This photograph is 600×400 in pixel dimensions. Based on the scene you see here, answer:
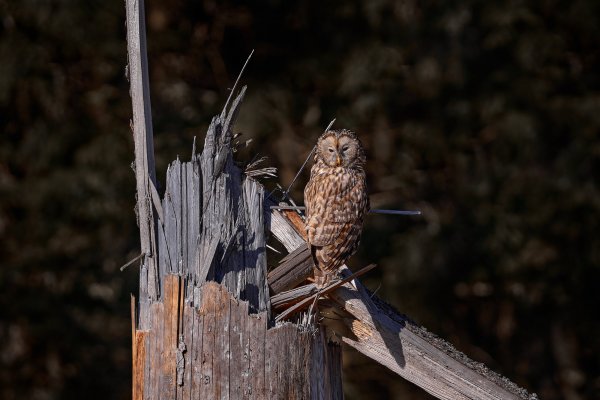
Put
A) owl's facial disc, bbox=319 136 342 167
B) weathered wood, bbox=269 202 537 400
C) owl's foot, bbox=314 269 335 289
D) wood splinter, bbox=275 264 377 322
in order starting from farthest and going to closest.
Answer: owl's facial disc, bbox=319 136 342 167, weathered wood, bbox=269 202 537 400, owl's foot, bbox=314 269 335 289, wood splinter, bbox=275 264 377 322

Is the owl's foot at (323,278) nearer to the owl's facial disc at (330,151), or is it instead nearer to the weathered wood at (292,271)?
the weathered wood at (292,271)

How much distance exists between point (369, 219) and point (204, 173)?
443 centimetres

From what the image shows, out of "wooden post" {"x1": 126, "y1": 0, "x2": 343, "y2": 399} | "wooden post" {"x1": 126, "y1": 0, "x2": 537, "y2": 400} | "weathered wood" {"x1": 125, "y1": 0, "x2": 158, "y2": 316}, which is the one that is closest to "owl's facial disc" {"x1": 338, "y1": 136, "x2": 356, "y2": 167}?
"wooden post" {"x1": 126, "y1": 0, "x2": 537, "y2": 400}

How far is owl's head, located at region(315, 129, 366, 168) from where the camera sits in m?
3.59

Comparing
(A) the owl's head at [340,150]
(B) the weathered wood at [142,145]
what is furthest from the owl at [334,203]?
(B) the weathered wood at [142,145]

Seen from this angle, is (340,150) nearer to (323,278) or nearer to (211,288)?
(323,278)

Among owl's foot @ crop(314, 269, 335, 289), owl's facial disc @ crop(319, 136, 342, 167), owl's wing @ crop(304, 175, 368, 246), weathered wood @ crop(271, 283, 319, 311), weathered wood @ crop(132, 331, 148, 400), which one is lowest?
weathered wood @ crop(132, 331, 148, 400)

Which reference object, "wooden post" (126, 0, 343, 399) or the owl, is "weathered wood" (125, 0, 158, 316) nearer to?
"wooden post" (126, 0, 343, 399)

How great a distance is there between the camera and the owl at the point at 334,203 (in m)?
2.95

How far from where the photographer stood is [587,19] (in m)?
7.38

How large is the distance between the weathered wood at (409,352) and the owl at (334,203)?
78mm

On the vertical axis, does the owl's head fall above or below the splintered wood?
above

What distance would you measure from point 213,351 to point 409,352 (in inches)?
26.3

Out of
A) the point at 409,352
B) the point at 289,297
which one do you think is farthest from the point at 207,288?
the point at 409,352
